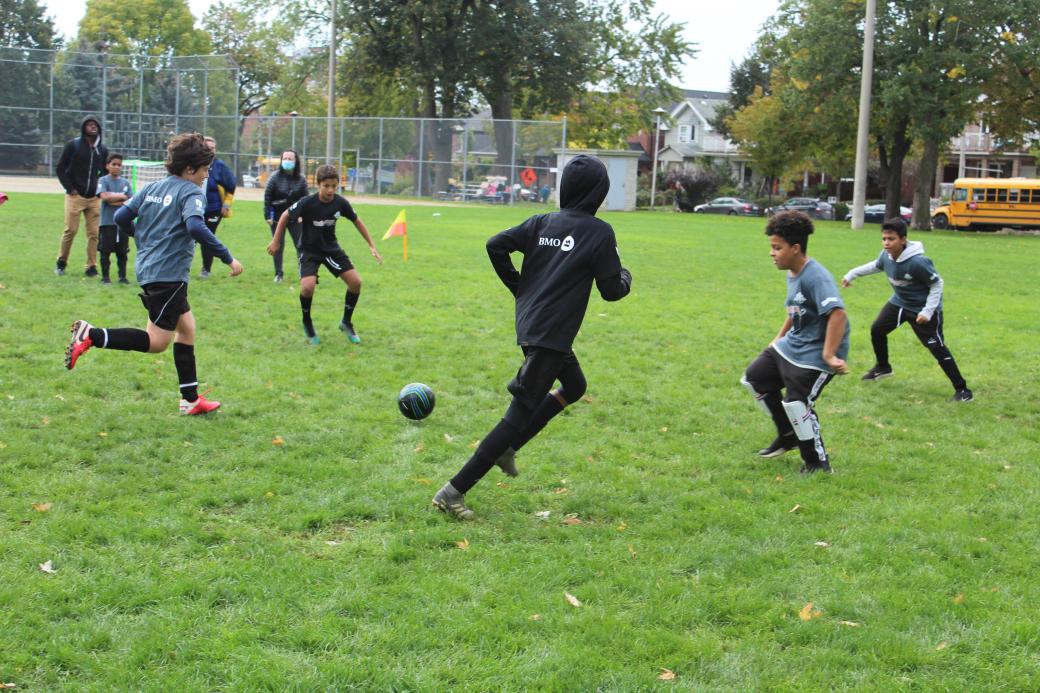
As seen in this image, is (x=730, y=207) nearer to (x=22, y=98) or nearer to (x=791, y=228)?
(x=22, y=98)

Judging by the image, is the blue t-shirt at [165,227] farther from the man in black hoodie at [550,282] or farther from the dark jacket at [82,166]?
the dark jacket at [82,166]

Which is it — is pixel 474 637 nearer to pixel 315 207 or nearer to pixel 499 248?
pixel 499 248

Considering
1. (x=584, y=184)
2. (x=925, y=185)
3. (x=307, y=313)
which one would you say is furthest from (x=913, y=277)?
(x=925, y=185)

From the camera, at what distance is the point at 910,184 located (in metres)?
67.3

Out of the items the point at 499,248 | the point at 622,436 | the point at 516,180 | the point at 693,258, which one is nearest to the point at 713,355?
the point at 622,436

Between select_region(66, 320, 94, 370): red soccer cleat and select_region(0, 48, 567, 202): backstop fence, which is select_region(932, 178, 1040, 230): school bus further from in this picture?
select_region(66, 320, 94, 370): red soccer cleat

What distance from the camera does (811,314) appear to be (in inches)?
248

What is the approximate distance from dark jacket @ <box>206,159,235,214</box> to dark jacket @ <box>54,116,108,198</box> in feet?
4.33

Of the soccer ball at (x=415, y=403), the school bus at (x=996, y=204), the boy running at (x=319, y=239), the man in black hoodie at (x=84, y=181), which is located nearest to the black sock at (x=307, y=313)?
the boy running at (x=319, y=239)

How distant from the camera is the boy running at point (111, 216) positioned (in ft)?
41.3

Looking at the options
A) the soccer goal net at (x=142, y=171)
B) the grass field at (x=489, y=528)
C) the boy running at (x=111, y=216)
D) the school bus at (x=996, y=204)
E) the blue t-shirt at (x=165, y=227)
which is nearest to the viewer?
the grass field at (x=489, y=528)

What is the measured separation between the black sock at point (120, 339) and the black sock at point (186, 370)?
214mm

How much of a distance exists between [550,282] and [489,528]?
126 cm

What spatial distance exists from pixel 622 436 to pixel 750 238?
2199 centimetres
